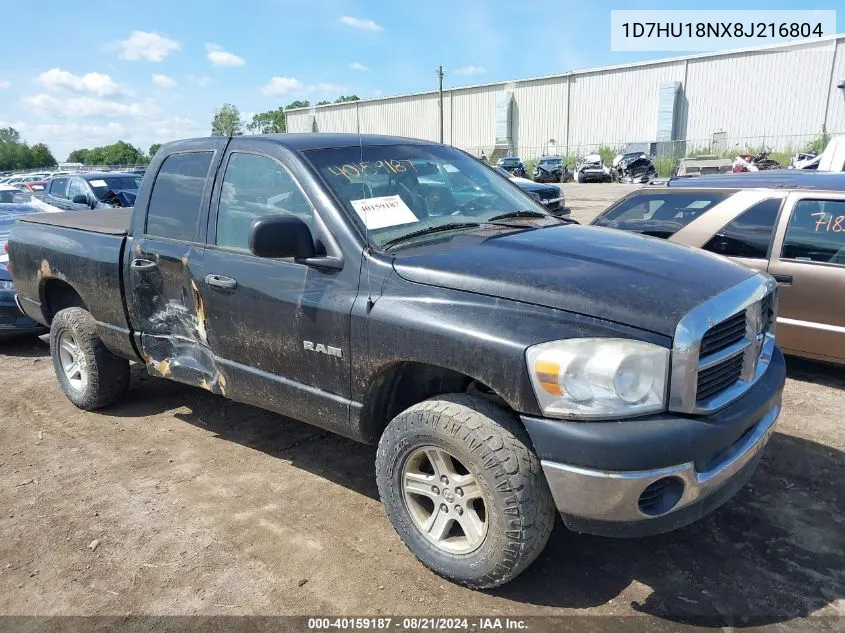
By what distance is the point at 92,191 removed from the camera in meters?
11.9

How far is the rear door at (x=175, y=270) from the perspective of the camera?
3717mm

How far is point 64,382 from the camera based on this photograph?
16.4 feet

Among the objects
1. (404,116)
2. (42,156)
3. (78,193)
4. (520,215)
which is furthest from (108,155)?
(520,215)

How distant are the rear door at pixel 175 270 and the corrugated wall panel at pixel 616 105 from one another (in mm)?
45336

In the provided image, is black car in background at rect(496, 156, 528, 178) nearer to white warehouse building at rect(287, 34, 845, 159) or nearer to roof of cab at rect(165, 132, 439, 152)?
white warehouse building at rect(287, 34, 845, 159)

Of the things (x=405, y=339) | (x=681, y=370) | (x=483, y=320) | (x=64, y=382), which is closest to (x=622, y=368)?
(x=681, y=370)

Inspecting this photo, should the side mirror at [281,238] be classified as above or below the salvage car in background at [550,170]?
above

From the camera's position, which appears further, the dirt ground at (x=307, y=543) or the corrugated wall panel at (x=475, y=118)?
the corrugated wall panel at (x=475, y=118)

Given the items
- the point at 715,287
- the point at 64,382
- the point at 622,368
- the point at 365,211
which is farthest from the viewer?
the point at 64,382

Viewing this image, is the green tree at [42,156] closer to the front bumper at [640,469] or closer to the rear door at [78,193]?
the rear door at [78,193]

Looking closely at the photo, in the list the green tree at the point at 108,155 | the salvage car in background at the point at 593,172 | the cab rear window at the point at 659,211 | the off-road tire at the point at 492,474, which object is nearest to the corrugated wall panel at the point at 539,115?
the salvage car in background at the point at 593,172

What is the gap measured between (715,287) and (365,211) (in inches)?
63.3

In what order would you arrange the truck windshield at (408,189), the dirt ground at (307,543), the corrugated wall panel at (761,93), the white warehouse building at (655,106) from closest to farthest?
the dirt ground at (307,543)
the truck windshield at (408,189)
the corrugated wall panel at (761,93)
the white warehouse building at (655,106)

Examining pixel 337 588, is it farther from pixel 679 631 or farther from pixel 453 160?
pixel 453 160
